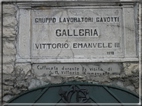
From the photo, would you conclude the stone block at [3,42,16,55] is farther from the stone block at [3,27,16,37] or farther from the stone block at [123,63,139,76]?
the stone block at [123,63,139,76]

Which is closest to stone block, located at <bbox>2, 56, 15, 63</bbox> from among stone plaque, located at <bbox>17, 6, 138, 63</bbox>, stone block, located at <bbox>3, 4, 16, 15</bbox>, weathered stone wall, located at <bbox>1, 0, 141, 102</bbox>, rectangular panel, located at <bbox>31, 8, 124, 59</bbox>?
weathered stone wall, located at <bbox>1, 0, 141, 102</bbox>

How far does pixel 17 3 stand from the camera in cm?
431

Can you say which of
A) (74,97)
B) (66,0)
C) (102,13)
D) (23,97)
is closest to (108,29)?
(102,13)

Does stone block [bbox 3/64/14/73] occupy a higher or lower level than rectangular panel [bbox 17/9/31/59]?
lower

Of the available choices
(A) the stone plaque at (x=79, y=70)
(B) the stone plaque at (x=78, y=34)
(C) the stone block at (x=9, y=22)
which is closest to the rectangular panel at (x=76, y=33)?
(B) the stone plaque at (x=78, y=34)

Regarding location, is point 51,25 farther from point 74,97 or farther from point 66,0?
point 74,97

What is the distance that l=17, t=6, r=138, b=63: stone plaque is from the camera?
13.8 ft

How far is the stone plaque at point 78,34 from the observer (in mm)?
4215

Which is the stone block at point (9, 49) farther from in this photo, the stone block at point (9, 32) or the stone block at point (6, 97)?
the stone block at point (6, 97)

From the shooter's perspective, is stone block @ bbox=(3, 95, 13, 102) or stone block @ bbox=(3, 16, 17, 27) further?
stone block @ bbox=(3, 16, 17, 27)

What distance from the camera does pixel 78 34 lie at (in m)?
4.25

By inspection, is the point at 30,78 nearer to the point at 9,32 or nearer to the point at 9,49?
the point at 9,49

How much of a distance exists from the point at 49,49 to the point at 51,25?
0.92ft

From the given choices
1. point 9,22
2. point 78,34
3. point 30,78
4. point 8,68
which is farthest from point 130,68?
point 9,22
